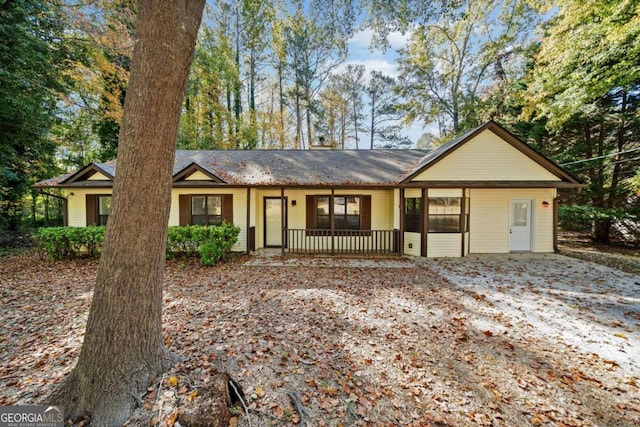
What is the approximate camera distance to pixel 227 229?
885 centimetres

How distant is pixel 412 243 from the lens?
383 inches

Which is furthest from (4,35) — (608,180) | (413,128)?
(608,180)

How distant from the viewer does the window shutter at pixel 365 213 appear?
413 inches

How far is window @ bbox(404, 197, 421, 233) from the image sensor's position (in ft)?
31.4

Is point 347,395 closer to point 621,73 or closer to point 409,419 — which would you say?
point 409,419

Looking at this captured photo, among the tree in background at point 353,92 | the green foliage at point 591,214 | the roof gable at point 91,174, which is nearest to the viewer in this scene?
the roof gable at point 91,174

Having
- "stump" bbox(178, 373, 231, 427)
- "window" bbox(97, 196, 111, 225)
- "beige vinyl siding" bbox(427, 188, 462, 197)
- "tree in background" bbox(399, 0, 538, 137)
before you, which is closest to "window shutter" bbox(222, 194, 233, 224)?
"window" bbox(97, 196, 111, 225)

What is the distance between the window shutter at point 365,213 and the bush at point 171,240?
5050mm

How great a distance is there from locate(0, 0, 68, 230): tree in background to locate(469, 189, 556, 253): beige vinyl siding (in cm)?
1724

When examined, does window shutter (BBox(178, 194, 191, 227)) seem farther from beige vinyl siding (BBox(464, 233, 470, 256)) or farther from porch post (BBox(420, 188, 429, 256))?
beige vinyl siding (BBox(464, 233, 470, 256))

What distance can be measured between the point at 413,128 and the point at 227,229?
1905 centimetres

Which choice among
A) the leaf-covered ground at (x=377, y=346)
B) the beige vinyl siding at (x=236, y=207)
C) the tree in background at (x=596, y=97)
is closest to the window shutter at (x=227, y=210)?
the beige vinyl siding at (x=236, y=207)

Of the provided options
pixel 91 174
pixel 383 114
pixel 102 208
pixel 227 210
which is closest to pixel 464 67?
pixel 383 114

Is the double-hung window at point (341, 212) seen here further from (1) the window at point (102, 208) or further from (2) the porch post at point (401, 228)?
(1) the window at point (102, 208)
